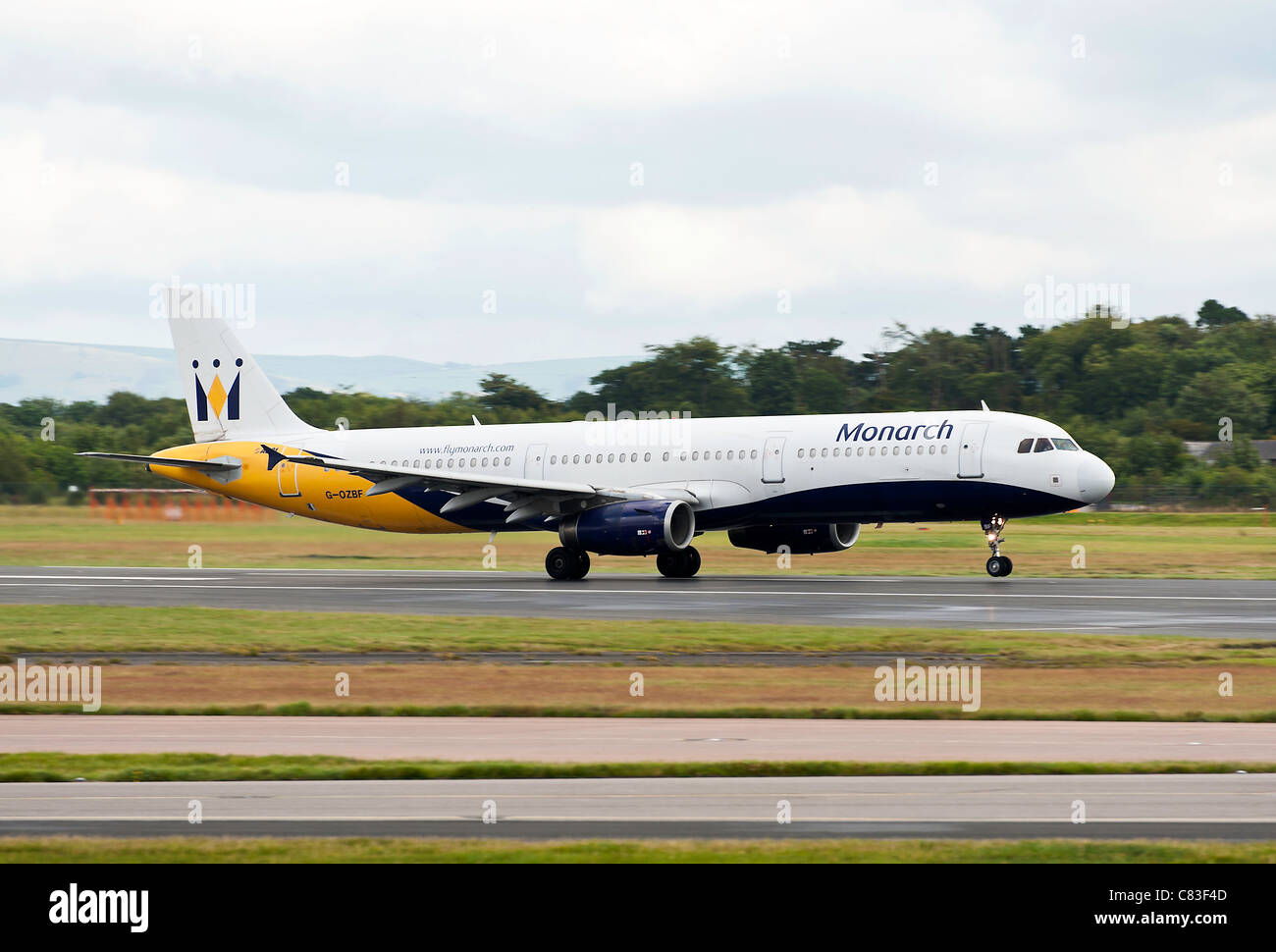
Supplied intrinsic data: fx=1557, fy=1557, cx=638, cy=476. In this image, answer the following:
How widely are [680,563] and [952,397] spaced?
66.6 meters

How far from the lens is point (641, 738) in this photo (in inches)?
580

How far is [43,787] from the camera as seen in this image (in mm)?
12219

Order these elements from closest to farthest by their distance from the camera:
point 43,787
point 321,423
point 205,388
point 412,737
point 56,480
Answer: point 43,787, point 412,737, point 205,388, point 56,480, point 321,423

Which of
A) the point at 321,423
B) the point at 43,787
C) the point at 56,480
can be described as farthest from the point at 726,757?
the point at 321,423

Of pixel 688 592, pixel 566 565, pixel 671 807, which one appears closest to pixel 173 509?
pixel 566 565

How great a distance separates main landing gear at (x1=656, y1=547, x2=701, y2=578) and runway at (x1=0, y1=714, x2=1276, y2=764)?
2197 cm

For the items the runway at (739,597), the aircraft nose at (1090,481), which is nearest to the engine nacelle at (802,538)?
the runway at (739,597)

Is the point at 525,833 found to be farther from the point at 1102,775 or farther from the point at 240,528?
the point at 240,528

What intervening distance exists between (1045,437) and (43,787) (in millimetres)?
27317

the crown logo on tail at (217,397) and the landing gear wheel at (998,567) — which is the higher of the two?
the crown logo on tail at (217,397)

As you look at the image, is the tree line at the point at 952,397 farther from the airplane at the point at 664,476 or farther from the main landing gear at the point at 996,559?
the main landing gear at the point at 996,559

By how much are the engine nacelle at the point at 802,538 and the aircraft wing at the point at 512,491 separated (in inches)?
120

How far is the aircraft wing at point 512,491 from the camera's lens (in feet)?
124

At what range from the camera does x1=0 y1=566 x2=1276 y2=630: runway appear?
26.4 m
